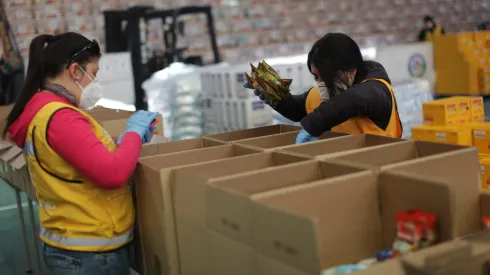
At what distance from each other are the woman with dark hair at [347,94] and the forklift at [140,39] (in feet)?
20.8

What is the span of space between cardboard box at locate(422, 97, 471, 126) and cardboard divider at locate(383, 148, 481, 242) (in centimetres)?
272

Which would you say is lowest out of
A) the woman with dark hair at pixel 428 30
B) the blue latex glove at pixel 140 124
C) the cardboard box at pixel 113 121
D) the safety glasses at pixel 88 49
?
the cardboard box at pixel 113 121

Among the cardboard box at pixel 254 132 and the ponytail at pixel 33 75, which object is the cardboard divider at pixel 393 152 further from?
the ponytail at pixel 33 75

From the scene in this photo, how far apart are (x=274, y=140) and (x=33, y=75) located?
1024 millimetres

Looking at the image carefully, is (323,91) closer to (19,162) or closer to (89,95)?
(89,95)

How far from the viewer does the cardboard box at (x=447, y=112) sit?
14.2 feet

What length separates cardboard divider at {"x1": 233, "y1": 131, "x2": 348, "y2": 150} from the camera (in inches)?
92.7

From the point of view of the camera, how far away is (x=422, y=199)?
142 cm

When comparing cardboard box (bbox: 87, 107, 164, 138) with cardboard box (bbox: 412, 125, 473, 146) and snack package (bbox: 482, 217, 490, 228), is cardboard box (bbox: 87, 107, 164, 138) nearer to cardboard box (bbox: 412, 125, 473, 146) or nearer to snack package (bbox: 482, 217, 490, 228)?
snack package (bbox: 482, 217, 490, 228)

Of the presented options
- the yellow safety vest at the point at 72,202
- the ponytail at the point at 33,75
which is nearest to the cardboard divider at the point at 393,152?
the yellow safety vest at the point at 72,202

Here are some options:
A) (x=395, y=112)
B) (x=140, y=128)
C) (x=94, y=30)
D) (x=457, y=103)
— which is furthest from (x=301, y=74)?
(x=140, y=128)

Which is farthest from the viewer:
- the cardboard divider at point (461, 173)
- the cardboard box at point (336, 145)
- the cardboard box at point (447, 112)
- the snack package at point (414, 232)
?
the cardboard box at point (447, 112)

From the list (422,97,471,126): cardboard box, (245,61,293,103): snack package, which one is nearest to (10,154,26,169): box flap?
(245,61,293,103): snack package

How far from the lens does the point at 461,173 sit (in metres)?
1.72
